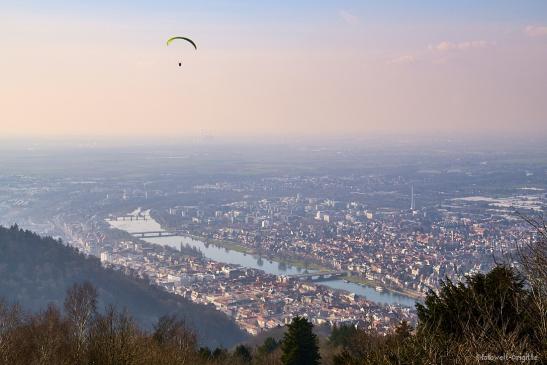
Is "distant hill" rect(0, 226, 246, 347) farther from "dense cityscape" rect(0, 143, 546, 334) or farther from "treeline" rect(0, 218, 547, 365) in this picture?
"treeline" rect(0, 218, 547, 365)

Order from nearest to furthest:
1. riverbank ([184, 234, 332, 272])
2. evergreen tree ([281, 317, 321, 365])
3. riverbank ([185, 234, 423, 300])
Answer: evergreen tree ([281, 317, 321, 365]), riverbank ([185, 234, 423, 300]), riverbank ([184, 234, 332, 272])

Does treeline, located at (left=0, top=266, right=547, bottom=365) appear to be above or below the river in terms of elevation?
above

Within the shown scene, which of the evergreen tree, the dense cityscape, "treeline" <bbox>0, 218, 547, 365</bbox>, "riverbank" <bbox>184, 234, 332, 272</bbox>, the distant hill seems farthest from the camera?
"riverbank" <bbox>184, 234, 332, 272</bbox>

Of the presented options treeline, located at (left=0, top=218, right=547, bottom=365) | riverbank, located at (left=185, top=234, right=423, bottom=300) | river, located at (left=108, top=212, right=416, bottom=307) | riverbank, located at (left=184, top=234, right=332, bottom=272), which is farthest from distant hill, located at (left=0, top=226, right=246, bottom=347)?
treeline, located at (left=0, top=218, right=547, bottom=365)

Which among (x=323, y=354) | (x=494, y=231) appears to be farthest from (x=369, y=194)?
(x=323, y=354)

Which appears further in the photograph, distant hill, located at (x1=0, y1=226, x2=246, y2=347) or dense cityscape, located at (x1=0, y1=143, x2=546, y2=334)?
dense cityscape, located at (x1=0, y1=143, x2=546, y2=334)

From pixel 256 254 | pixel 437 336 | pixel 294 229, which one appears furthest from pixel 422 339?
pixel 294 229

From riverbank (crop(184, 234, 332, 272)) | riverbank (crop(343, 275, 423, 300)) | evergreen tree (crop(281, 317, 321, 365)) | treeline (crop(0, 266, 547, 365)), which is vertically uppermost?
treeline (crop(0, 266, 547, 365))
